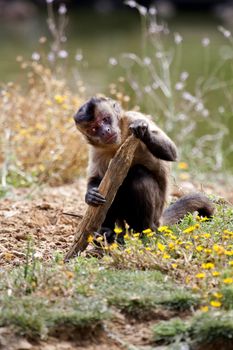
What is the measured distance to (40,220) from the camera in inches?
278

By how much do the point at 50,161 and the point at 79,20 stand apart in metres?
22.5

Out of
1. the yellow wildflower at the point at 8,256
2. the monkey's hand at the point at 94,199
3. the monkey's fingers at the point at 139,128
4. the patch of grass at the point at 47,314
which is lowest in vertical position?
the yellow wildflower at the point at 8,256

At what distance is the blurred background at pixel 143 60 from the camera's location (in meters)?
9.87

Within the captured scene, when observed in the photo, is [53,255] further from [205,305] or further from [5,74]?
[5,74]

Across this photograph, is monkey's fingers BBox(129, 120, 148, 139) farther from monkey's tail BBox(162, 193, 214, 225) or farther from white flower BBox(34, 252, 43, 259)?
white flower BBox(34, 252, 43, 259)

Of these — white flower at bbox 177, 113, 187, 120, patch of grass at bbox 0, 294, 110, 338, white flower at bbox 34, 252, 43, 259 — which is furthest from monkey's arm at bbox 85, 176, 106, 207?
white flower at bbox 177, 113, 187, 120

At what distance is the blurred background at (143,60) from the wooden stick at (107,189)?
262 centimetres

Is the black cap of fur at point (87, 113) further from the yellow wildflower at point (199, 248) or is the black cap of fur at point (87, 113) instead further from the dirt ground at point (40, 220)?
the yellow wildflower at point (199, 248)

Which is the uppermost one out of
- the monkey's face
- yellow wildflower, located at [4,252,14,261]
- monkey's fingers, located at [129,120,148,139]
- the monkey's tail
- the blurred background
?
monkey's fingers, located at [129,120,148,139]

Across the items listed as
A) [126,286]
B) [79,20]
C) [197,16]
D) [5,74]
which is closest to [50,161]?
[126,286]

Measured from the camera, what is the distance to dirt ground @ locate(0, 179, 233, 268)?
629 cm

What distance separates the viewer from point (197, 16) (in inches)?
1278

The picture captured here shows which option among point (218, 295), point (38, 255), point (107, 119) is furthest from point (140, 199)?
point (218, 295)

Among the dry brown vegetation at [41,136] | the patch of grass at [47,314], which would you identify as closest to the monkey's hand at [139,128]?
the patch of grass at [47,314]
